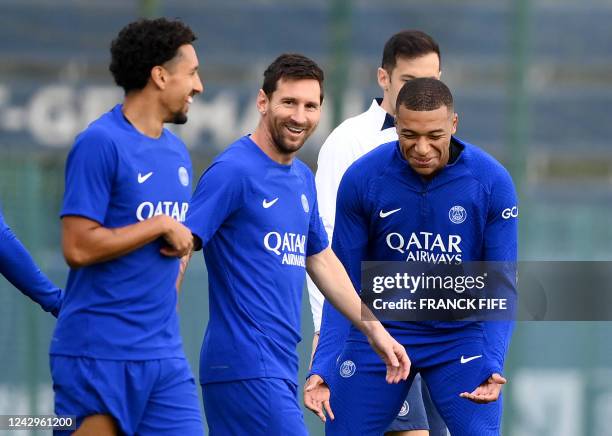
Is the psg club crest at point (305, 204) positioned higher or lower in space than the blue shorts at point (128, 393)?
higher

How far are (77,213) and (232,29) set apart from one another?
1504 cm

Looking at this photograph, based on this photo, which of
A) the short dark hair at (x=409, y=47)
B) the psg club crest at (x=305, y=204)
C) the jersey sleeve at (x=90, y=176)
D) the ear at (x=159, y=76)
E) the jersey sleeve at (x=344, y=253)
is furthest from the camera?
the short dark hair at (x=409, y=47)

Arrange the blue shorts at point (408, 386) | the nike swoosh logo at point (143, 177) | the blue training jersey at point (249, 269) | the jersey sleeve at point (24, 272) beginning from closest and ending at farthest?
the nike swoosh logo at point (143, 177)
the blue training jersey at point (249, 269)
the blue shorts at point (408, 386)
the jersey sleeve at point (24, 272)

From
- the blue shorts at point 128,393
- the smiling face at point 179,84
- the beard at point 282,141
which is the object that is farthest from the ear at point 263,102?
the blue shorts at point 128,393

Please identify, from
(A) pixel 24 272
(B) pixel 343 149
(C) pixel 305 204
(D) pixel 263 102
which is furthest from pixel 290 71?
(A) pixel 24 272

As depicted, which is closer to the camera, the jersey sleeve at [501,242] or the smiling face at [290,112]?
the smiling face at [290,112]

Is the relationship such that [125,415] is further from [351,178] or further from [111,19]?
[111,19]

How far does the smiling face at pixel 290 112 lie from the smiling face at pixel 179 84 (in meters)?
0.60

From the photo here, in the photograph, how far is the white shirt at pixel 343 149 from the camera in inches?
272

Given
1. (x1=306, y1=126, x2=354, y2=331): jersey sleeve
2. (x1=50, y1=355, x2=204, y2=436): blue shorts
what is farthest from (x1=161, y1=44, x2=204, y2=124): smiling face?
(x1=306, y1=126, x2=354, y2=331): jersey sleeve

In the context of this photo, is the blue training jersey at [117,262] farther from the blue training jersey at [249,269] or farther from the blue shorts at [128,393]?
the blue training jersey at [249,269]

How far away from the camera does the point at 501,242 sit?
20.0 ft

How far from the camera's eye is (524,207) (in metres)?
10.0

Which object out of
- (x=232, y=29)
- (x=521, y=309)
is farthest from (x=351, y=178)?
(x=232, y=29)
